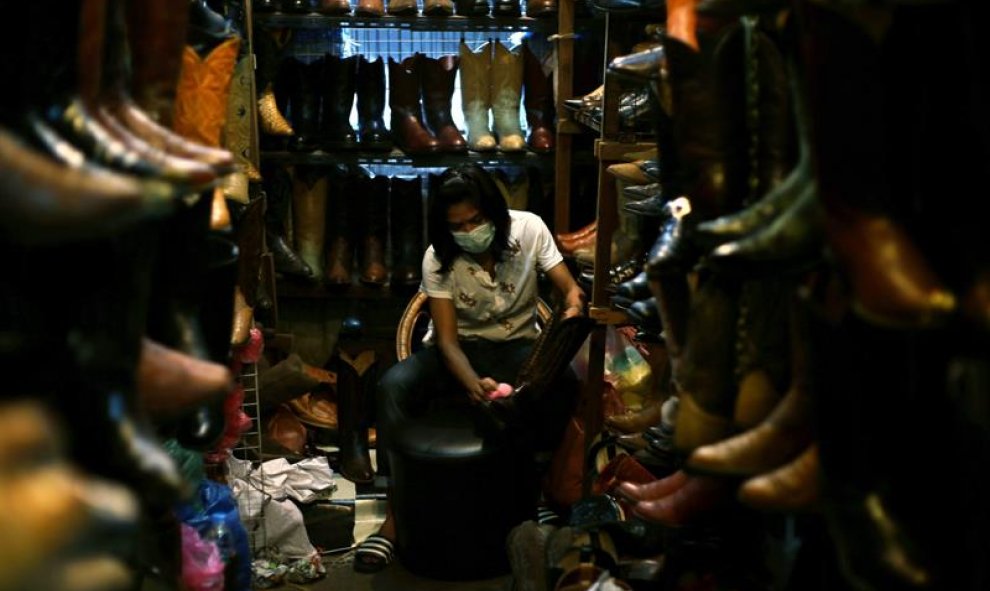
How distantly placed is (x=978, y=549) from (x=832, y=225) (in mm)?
293

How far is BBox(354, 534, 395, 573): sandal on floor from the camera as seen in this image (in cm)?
364

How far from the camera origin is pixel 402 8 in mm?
4223

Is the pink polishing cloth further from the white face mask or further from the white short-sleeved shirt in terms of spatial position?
the white face mask

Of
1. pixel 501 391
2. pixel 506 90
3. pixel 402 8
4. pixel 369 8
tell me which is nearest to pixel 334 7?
pixel 369 8

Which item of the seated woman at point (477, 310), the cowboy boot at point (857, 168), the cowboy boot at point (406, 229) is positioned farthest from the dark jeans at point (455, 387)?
the cowboy boot at point (857, 168)

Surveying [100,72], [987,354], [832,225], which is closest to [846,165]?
[832,225]

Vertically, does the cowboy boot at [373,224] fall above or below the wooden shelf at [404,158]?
below

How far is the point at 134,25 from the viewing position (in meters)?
1.23

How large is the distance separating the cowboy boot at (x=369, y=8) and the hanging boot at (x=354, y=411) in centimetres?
129

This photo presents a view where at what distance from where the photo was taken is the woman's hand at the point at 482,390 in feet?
11.6

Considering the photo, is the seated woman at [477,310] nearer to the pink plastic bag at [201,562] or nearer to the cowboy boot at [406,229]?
the cowboy boot at [406,229]

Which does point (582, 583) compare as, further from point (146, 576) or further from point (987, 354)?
point (987, 354)

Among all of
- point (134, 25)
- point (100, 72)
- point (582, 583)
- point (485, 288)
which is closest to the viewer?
point (100, 72)

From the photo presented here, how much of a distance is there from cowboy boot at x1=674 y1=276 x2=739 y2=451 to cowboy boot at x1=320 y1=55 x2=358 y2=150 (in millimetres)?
3039
